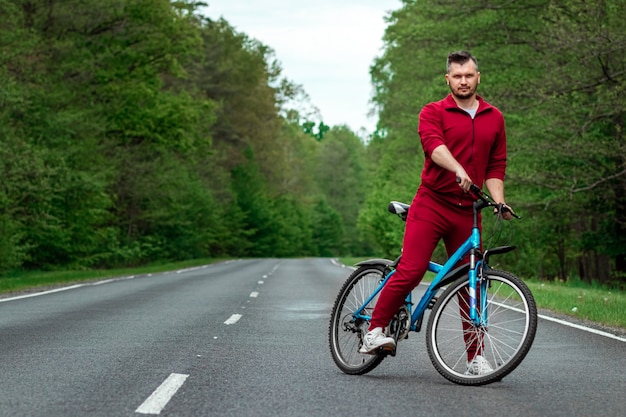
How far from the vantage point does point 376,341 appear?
6.79 meters

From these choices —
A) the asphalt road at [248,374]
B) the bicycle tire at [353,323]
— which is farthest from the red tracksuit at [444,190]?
the asphalt road at [248,374]

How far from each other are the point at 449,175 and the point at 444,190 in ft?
0.36

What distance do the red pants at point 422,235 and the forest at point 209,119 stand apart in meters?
0.60

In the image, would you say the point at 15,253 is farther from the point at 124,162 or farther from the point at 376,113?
the point at 376,113

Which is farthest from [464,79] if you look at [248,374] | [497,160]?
[248,374]

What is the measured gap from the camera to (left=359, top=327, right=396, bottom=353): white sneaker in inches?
266

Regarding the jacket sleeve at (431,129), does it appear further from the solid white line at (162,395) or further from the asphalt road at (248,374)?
the solid white line at (162,395)

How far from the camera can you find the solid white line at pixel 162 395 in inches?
220

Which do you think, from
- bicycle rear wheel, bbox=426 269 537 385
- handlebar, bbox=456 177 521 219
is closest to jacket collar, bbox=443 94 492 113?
handlebar, bbox=456 177 521 219

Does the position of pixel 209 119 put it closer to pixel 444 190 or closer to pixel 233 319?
pixel 233 319

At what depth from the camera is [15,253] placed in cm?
2652

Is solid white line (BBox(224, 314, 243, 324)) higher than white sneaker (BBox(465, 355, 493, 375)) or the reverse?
the reverse

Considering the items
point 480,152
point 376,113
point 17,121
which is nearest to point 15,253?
point 17,121

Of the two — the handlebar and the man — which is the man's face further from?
the handlebar
